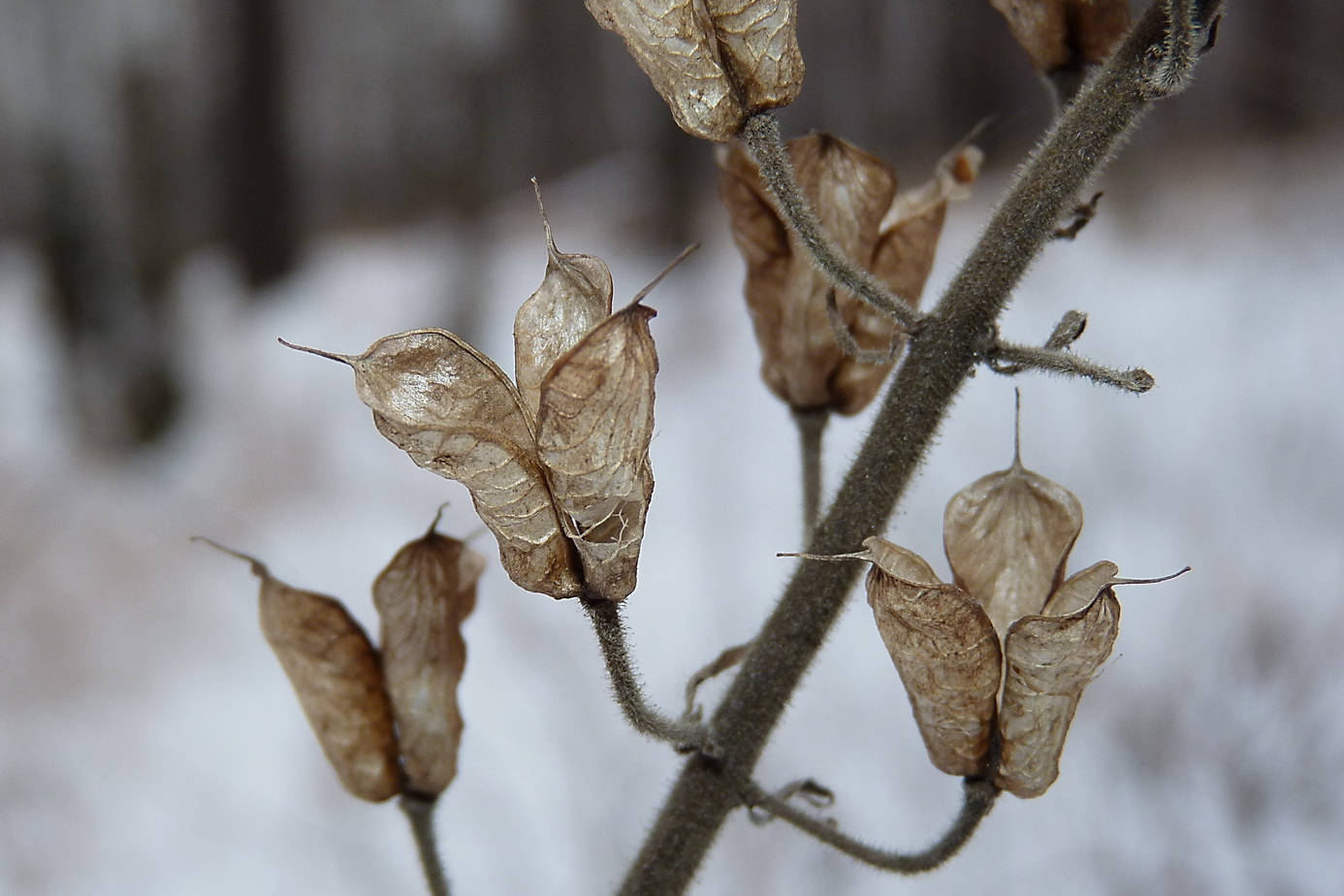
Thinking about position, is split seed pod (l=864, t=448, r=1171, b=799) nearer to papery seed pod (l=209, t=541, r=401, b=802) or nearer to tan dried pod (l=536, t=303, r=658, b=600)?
tan dried pod (l=536, t=303, r=658, b=600)

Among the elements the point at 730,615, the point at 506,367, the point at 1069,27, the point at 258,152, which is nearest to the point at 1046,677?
the point at 1069,27

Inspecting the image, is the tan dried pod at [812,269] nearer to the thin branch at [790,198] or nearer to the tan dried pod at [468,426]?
the thin branch at [790,198]

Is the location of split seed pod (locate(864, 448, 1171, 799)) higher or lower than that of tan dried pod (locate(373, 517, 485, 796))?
higher

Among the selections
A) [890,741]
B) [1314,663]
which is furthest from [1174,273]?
[890,741]

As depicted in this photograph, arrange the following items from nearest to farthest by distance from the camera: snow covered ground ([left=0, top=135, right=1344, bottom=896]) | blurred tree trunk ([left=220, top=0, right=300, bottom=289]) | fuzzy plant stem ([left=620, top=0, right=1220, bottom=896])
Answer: fuzzy plant stem ([left=620, top=0, right=1220, bottom=896])
snow covered ground ([left=0, top=135, right=1344, bottom=896])
blurred tree trunk ([left=220, top=0, right=300, bottom=289])

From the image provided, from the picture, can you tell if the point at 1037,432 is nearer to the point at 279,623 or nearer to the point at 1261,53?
the point at 1261,53

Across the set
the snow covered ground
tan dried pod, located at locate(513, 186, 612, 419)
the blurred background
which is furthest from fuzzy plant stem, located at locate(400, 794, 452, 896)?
the snow covered ground

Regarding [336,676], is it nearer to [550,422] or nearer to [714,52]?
[550,422]
